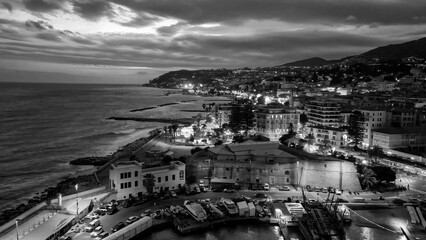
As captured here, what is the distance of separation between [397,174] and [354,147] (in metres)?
9.61

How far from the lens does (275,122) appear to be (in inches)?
1946

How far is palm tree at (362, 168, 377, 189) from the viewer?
28844mm

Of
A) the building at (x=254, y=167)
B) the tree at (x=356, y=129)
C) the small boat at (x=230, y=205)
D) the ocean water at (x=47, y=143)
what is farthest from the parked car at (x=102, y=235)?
the tree at (x=356, y=129)

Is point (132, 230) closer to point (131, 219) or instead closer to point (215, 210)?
point (131, 219)

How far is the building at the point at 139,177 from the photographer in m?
25.2

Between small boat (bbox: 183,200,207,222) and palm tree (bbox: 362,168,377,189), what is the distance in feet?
45.4

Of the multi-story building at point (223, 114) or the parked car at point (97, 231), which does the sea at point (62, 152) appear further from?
the multi-story building at point (223, 114)

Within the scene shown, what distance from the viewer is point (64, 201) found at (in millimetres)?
23547

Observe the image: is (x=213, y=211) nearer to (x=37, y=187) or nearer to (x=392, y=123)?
(x=37, y=187)

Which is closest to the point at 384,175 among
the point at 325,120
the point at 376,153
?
the point at 376,153

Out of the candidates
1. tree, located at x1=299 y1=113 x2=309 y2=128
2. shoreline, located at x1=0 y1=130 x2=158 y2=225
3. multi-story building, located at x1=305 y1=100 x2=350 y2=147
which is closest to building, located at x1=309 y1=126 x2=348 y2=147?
multi-story building, located at x1=305 y1=100 x2=350 y2=147

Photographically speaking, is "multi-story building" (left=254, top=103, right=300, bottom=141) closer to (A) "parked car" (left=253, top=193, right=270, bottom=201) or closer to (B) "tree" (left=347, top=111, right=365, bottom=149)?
(B) "tree" (left=347, top=111, right=365, bottom=149)

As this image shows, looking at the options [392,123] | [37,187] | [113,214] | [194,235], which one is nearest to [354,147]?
[392,123]

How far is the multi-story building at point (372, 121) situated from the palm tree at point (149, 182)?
1113 inches
